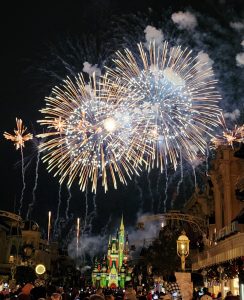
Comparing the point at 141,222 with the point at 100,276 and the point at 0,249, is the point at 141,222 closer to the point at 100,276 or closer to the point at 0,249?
the point at 0,249

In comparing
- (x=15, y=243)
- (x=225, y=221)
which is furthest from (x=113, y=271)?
(x=225, y=221)

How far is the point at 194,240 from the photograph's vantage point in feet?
163

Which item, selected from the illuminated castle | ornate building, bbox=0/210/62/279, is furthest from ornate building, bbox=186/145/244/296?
the illuminated castle

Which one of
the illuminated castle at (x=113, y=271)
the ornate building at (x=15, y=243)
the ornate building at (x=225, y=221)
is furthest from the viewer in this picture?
the illuminated castle at (x=113, y=271)

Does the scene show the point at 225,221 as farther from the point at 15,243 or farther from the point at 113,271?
the point at 113,271

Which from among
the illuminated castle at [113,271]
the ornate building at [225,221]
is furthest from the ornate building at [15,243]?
the illuminated castle at [113,271]

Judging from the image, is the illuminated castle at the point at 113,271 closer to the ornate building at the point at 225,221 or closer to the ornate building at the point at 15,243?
the ornate building at the point at 15,243

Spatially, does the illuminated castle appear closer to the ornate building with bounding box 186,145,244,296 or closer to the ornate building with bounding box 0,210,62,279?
the ornate building with bounding box 0,210,62,279

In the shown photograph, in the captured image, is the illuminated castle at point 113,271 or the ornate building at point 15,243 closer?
the ornate building at point 15,243

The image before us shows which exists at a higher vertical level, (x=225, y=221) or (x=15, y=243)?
(x=15, y=243)

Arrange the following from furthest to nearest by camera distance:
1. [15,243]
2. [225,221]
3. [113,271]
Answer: [113,271], [15,243], [225,221]

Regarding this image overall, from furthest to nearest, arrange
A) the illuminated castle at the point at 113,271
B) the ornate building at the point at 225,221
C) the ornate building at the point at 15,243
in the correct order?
1. the illuminated castle at the point at 113,271
2. the ornate building at the point at 15,243
3. the ornate building at the point at 225,221

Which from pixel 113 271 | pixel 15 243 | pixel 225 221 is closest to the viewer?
pixel 225 221

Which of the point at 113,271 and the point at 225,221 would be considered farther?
the point at 113,271
